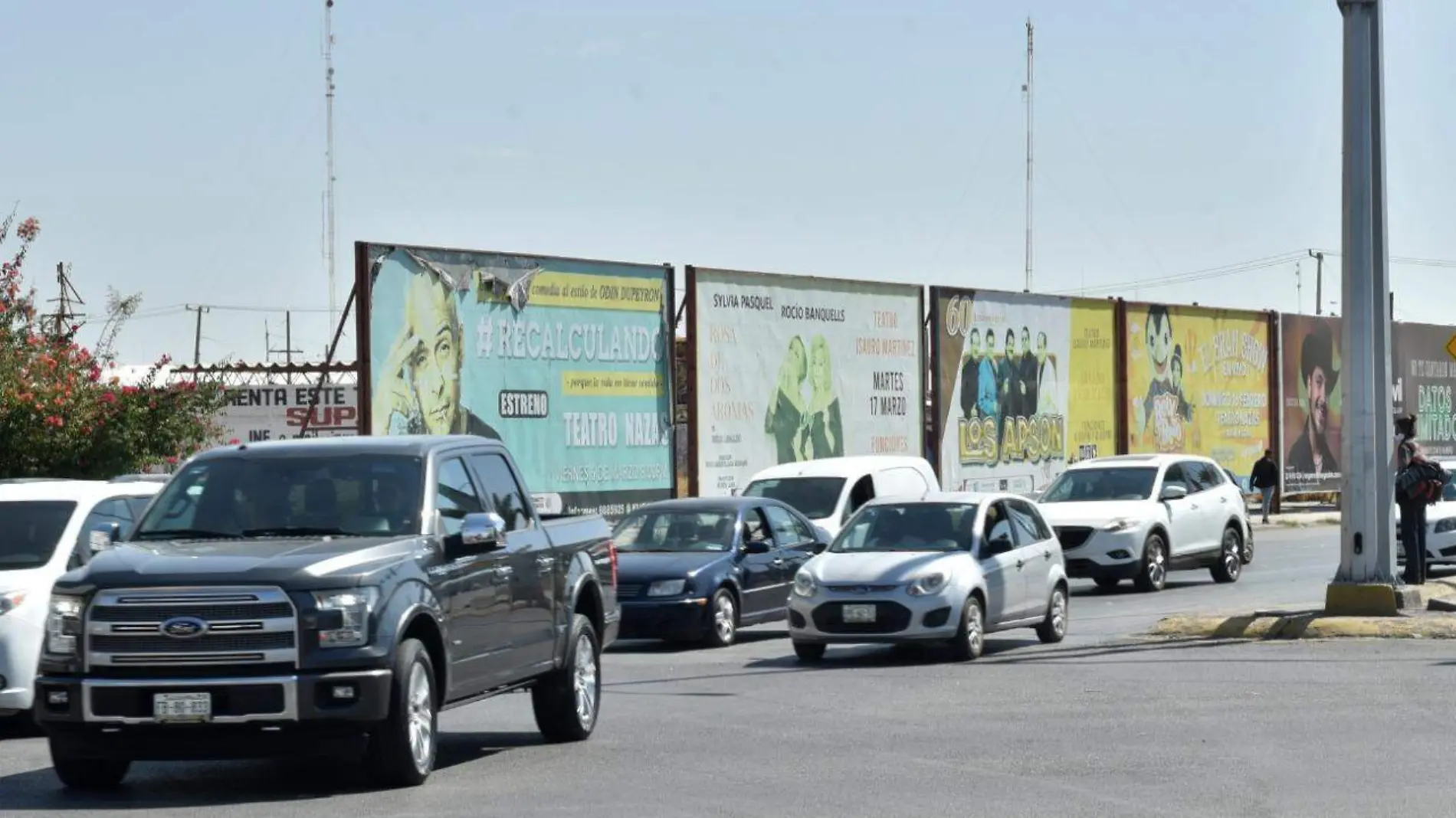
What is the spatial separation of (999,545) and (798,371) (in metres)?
19.3

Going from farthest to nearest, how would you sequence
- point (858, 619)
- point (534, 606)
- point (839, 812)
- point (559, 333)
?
point (559, 333) < point (858, 619) < point (534, 606) < point (839, 812)

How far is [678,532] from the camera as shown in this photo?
22.7 metres

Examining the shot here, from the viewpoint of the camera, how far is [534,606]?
41.1 ft

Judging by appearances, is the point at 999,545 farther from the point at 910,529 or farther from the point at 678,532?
the point at 678,532

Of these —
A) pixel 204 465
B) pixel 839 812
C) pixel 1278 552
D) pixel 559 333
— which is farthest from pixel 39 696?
pixel 1278 552

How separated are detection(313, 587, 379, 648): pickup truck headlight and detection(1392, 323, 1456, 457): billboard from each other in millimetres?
54464

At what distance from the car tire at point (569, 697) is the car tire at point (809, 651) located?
5.89 m

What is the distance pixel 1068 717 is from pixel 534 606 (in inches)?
145

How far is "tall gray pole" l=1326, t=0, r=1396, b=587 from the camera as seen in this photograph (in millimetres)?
19484

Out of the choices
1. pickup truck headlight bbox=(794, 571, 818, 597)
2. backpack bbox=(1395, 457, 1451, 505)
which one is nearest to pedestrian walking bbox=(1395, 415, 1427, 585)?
backpack bbox=(1395, 457, 1451, 505)

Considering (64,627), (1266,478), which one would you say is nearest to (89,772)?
(64,627)

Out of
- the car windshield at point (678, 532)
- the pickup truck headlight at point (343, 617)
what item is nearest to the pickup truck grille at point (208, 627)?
the pickup truck headlight at point (343, 617)

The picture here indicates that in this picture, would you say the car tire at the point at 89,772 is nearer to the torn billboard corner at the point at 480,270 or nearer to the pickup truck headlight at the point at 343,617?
the pickup truck headlight at the point at 343,617

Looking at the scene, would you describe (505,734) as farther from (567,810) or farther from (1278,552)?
(1278,552)
